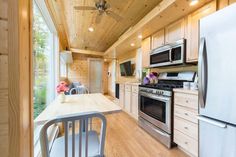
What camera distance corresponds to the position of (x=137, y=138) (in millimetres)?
2449

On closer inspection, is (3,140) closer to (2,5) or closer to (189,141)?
(2,5)

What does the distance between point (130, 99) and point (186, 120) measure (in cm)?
205

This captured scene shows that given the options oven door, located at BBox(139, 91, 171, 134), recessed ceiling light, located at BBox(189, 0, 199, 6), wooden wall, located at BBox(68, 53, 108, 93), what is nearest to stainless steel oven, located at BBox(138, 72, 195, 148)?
oven door, located at BBox(139, 91, 171, 134)

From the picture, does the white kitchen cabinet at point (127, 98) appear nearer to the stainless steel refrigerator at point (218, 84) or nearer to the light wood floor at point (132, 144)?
the light wood floor at point (132, 144)

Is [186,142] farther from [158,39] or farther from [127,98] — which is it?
[127,98]

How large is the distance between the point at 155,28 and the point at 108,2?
3.79 feet

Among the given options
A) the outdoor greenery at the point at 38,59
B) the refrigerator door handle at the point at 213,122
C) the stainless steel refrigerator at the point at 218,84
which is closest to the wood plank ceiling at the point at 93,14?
the outdoor greenery at the point at 38,59

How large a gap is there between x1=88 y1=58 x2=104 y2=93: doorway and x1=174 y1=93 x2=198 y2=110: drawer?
6.13 metres

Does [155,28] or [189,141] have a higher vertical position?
[155,28]

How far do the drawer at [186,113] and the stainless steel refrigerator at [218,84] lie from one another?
0.22m

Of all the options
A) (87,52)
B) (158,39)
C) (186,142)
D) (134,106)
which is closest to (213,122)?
(186,142)

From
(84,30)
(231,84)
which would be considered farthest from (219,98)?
(84,30)

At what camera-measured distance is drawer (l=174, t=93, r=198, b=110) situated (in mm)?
1744

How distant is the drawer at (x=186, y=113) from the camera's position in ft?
5.75
